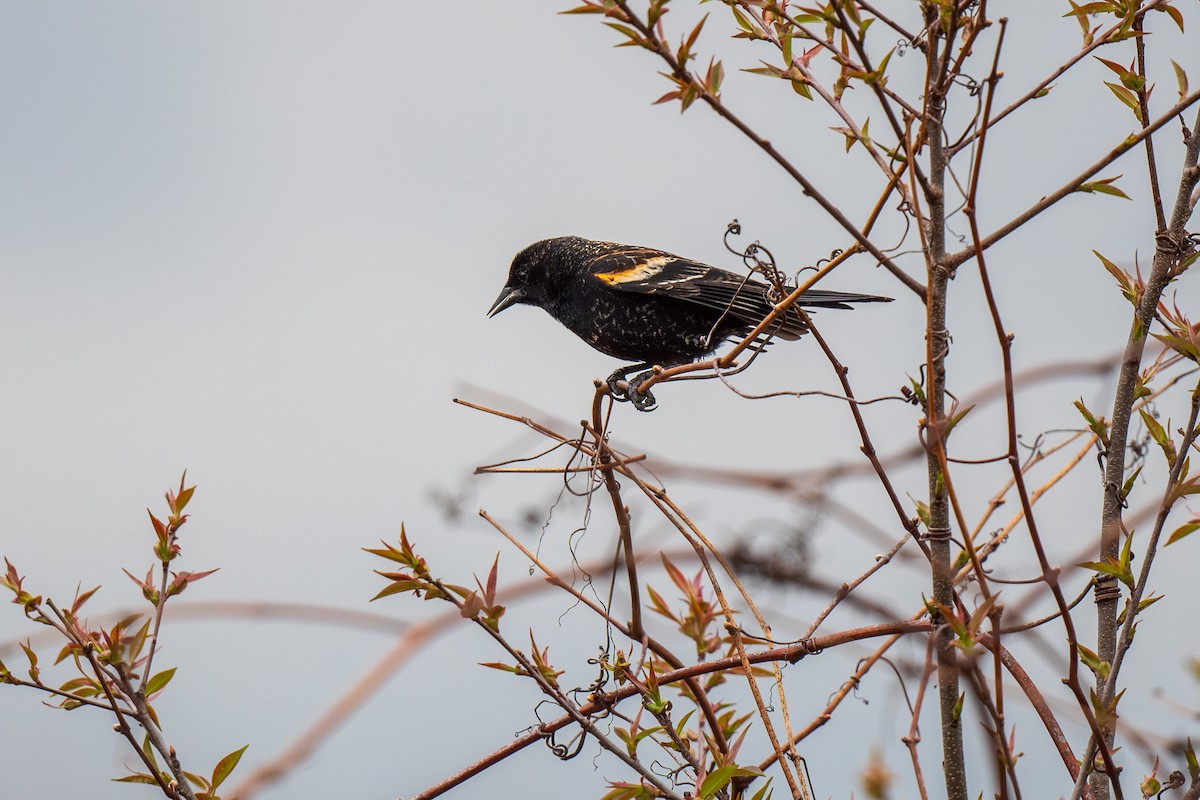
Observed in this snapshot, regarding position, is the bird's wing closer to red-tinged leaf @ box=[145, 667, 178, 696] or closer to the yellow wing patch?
the yellow wing patch

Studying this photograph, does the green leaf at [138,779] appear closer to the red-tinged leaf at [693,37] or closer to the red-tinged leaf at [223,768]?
the red-tinged leaf at [223,768]

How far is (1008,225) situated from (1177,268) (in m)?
0.37

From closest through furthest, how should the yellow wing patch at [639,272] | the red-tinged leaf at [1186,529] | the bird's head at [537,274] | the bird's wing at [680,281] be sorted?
the red-tinged leaf at [1186,529], the bird's wing at [680,281], the yellow wing patch at [639,272], the bird's head at [537,274]

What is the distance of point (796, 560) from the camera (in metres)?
2.28

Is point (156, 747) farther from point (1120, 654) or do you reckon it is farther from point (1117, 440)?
point (1117, 440)

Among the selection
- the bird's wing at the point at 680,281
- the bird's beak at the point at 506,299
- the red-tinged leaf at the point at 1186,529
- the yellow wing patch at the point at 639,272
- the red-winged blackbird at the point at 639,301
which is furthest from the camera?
the bird's beak at the point at 506,299

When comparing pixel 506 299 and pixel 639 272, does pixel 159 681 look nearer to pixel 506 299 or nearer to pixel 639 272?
pixel 639 272

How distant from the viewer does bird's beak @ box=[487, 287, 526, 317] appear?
491cm

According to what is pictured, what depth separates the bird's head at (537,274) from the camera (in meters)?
4.75

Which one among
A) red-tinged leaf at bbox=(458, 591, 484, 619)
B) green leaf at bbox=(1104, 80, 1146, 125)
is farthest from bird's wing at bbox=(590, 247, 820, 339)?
red-tinged leaf at bbox=(458, 591, 484, 619)

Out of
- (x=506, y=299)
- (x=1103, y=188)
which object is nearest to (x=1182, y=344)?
(x=1103, y=188)

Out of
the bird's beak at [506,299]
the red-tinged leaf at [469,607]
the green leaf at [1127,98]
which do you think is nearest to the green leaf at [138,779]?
the red-tinged leaf at [469,607]

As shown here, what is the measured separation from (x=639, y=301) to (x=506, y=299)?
0.91 metres

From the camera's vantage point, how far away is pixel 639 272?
4324mm
